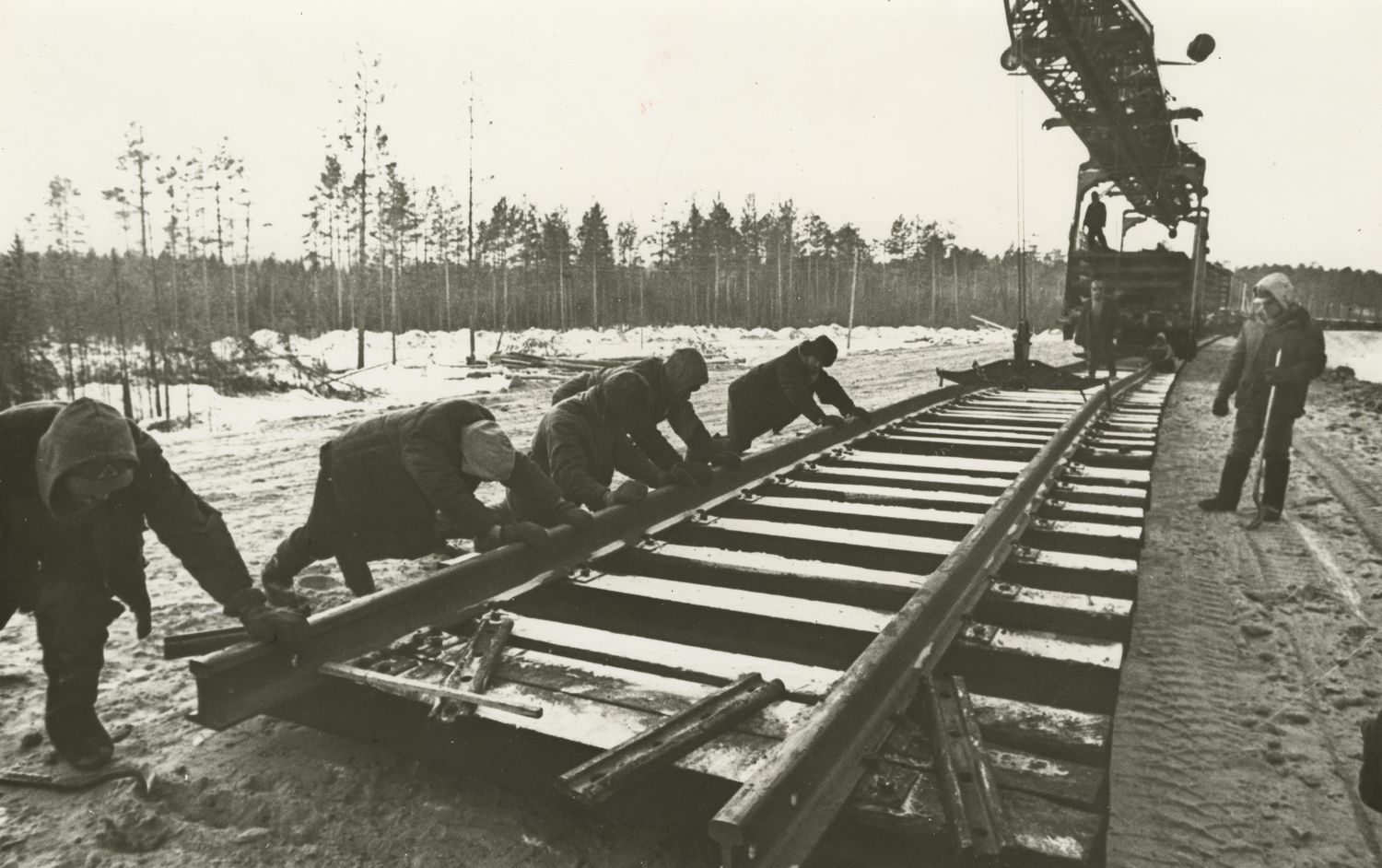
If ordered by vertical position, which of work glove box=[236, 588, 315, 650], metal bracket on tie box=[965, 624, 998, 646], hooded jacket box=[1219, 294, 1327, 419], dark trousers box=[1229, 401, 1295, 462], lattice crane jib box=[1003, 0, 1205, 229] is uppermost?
lattice crane jib box=[1003, 0, 1205, 229]

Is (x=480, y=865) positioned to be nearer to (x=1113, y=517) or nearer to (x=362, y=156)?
(x=1113, y=517)

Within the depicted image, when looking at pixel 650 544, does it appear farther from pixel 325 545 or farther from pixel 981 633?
pixel 981 633

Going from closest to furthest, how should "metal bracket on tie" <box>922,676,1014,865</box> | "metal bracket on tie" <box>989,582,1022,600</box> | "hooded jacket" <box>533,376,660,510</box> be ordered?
"metal bracket on tie" <box>922,676,1014,865</box>, "metal bracket on tie" <box>989,582,1022,600</box>, "hooded jacket" <box>533,376,660,510</box>

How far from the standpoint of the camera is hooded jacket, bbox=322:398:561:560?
151 inches

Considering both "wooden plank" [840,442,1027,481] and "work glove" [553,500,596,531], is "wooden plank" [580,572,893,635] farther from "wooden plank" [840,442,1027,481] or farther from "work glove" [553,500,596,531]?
"wooden plank" [840,442,1027,481]

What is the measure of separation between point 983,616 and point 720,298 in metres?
66.7

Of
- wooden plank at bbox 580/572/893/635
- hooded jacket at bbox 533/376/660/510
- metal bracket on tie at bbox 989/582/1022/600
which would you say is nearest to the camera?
wooden plank at bbox 580/572/893/635

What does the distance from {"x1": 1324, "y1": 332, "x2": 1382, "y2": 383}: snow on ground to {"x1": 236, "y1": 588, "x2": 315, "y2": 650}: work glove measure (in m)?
20.8

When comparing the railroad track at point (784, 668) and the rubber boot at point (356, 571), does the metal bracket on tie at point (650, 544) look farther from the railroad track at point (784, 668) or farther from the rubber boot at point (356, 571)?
the rubber boot at point (356, 571)

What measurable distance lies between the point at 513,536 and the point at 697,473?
1.56 m

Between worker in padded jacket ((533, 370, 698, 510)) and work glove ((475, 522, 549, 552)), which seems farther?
worker in padded jacket ((533, 370, 698, 510))

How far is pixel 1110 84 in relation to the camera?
11086 millimetres

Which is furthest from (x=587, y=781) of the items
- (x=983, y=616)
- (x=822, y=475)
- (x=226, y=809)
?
(x=822, y=475)

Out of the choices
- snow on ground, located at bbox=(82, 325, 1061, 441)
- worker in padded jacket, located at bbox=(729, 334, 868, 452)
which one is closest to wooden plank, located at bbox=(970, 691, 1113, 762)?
worker in padded jacket, located at bbox=(729, 334, 868, 452)
